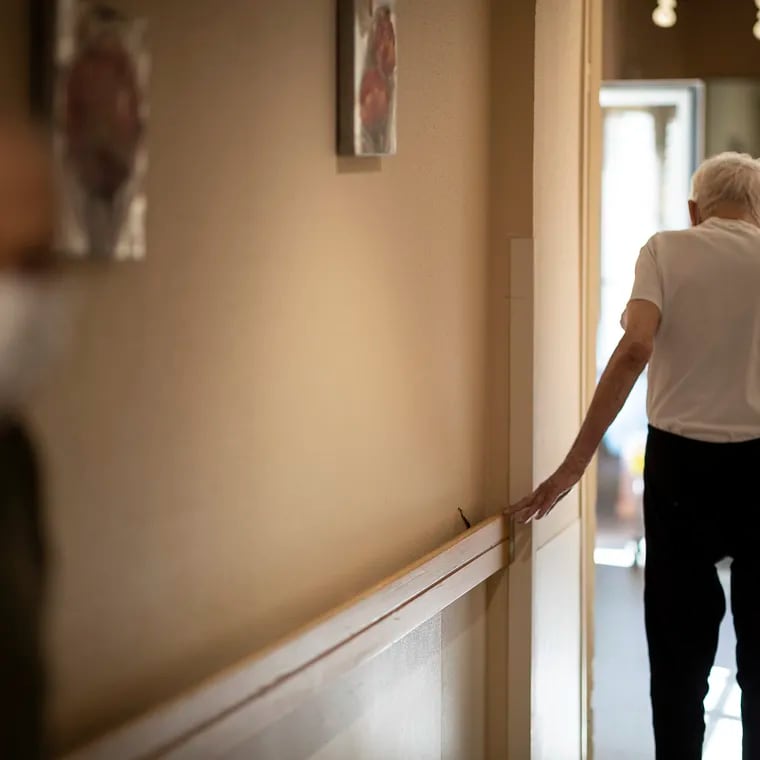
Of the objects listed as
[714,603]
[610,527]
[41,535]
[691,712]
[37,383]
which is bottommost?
[610,527]

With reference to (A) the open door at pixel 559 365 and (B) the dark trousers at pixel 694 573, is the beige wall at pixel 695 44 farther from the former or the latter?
(B) the dark trousers at pixel 694 573

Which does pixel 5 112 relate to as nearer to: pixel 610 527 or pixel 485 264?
pixel 485 264

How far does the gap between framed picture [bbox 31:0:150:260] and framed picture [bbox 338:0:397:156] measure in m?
0.55

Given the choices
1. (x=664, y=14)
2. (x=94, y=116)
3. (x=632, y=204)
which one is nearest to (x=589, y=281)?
(x=94, y=116)

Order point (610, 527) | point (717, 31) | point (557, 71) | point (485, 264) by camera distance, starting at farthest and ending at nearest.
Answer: point (610, 527) < point (717, 31) < point (557, 71) < point (485, 264)

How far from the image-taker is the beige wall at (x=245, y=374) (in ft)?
4.34

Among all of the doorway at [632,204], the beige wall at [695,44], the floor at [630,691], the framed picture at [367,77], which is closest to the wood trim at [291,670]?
the framed picture at [367,77]

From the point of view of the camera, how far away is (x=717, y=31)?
606cm

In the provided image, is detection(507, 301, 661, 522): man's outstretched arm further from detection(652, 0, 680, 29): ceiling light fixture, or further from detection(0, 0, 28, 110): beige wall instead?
detection(652, 0, 680, 29): ceiling light fixture

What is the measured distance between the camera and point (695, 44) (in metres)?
6.11

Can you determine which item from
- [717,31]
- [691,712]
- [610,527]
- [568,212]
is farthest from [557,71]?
[610,527]

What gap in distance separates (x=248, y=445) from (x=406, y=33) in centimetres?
90

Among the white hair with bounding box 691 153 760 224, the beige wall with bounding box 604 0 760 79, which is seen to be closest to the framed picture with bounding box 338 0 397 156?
the white hair with bounding box 691 153 760 224

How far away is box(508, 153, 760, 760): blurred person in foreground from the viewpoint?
2641 mm
